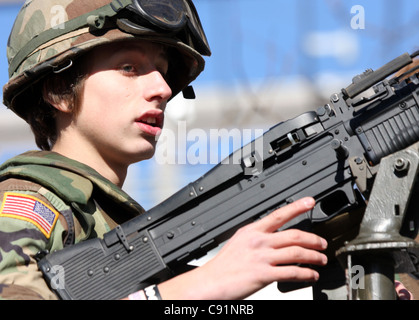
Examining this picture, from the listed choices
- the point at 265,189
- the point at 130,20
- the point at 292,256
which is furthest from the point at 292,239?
the point at 130,20

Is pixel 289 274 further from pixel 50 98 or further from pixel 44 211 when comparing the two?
pixel 50 98

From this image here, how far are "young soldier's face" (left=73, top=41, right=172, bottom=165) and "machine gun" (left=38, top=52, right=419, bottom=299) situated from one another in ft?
1.24

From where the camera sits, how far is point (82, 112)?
289 centimetres

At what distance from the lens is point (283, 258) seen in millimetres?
2197

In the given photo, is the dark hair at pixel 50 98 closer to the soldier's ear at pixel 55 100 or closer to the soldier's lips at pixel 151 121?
the soldier's ear at pixel 55 100

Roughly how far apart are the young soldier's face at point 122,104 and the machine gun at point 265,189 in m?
0.38

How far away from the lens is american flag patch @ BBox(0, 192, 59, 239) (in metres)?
2.44

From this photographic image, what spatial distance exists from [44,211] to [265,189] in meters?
0.74

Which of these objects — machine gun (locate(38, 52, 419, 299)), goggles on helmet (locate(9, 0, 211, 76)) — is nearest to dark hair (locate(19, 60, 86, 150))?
goggles on helmet (locate(9, 0, 211, 76))

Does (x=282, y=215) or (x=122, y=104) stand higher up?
(x=122, y=104)

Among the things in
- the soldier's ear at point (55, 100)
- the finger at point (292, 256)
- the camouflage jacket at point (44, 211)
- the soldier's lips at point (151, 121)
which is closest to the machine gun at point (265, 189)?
the camouflage jacket at point (44, 211)

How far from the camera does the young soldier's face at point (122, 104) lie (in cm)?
280

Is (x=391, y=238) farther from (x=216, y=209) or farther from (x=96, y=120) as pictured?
(x=96, y=120)
